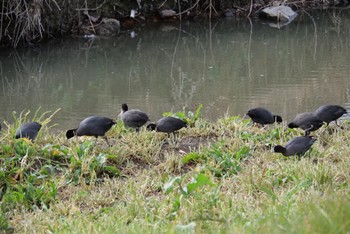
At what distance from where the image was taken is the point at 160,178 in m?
5.64

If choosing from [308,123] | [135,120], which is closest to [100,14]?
[135,120]

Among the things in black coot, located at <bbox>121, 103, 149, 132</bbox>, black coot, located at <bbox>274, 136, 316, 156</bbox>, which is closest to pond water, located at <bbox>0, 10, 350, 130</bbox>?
black coot, located at <bbox>121, 103, 149, 132</bbox>

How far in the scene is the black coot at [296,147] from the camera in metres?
5.91

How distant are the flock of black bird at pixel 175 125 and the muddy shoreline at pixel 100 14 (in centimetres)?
705

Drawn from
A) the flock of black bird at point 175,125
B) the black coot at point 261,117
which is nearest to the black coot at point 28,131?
the flock of black bird at point 175,125

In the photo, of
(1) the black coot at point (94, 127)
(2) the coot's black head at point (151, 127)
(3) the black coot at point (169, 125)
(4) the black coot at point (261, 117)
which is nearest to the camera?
(1) the black coot at point (94, 127)

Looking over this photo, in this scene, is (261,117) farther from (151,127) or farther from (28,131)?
(28,131)

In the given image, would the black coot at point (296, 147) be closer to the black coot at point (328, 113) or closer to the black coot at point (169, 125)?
the black coot at point (328, 113)

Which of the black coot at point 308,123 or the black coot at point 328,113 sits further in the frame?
the black coot at point 328,113

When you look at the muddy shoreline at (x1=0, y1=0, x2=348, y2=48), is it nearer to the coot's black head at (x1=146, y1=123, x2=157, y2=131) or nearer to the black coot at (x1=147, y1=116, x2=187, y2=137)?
the coot's black head at (x1=146, y1=123, x2=157, y2=131)

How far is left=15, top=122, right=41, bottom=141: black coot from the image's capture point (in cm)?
627

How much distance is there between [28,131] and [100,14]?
10.5m

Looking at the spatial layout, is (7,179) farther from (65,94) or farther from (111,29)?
(111,29)

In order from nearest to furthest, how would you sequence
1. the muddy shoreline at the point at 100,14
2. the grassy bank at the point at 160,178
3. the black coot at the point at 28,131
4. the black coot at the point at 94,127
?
the grassy bank at the point at 160,178 → the black coot at the point at 28,131 → the black coot at the point at 94,127 → the muddy shoreline at the point at 100,14
